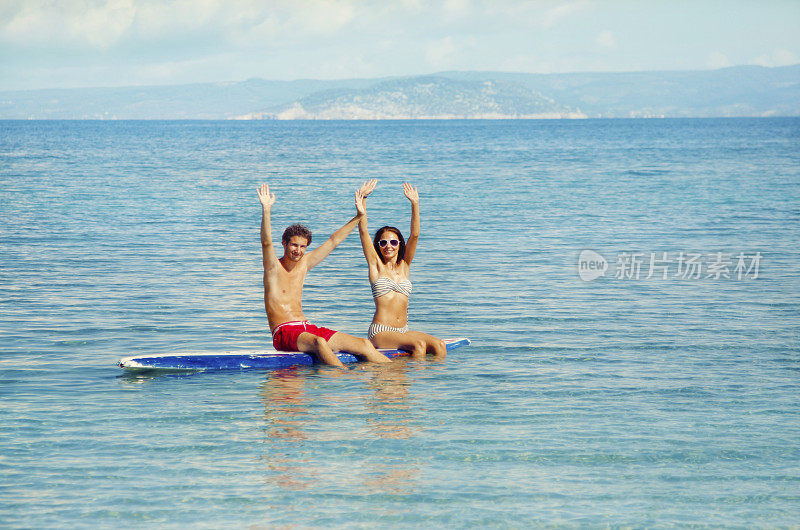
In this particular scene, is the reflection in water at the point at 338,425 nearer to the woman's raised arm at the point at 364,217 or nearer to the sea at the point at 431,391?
the sea at the point at 431,391

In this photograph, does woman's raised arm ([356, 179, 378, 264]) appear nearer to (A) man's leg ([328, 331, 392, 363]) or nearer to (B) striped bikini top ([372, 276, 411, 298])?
(B) striped bikini top ([372, 276, 411, 298])

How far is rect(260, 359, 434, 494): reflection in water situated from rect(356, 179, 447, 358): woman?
46 centimetres

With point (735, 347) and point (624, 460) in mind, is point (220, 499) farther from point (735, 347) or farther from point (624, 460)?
point (735, 347)

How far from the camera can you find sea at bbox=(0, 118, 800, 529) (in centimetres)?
696

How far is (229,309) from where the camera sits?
15.0 meters

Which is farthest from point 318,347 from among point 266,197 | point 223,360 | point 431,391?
point 266,197

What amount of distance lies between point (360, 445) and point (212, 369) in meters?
3.35

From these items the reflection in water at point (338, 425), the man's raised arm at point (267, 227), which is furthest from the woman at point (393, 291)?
the man's raised arm at point (267, 227)

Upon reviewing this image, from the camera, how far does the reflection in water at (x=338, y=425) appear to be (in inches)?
291

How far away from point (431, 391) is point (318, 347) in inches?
66.9

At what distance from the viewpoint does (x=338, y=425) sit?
8750 mm

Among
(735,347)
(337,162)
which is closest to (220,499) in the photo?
(735,347)

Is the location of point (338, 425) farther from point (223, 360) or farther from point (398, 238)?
point (398, 238)

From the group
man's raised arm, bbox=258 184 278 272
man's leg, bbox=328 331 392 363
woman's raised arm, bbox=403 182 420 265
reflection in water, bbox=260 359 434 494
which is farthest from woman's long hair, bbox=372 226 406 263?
reflection in water, bbox=260 359 434 494
